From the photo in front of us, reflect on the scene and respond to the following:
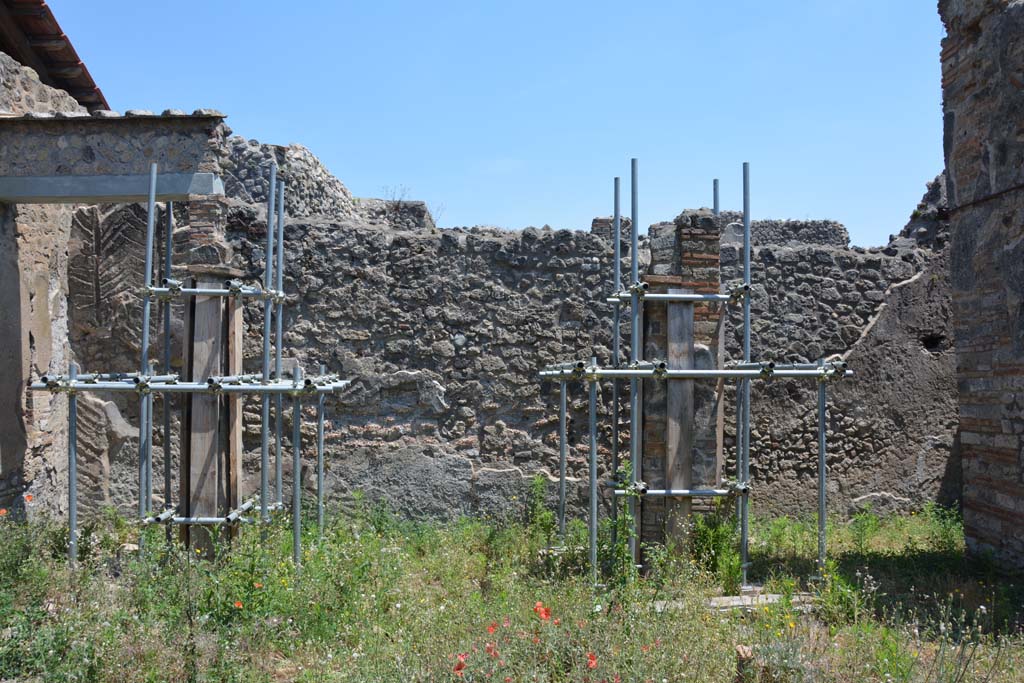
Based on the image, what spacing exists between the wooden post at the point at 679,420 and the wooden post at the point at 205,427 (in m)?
3.17

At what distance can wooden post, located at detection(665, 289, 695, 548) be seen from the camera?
606 centimetres

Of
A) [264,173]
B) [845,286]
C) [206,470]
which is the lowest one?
[206,470]

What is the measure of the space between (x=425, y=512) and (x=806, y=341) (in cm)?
405

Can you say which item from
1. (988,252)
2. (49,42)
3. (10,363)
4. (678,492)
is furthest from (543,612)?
(49,42)

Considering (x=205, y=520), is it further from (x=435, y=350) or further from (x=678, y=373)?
(x=678, y=373)

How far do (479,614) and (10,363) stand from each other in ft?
14.9

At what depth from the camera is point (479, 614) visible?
4891 mm

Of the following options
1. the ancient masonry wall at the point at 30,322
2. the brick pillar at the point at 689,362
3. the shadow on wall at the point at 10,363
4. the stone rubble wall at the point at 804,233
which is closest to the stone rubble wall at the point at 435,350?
the ancient masonry wall at the point at 30,322

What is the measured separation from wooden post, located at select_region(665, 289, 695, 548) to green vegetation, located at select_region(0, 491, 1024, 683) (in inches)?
8.8

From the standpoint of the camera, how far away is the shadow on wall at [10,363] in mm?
6664

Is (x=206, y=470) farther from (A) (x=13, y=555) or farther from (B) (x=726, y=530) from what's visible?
(B) (x=726, y=530)

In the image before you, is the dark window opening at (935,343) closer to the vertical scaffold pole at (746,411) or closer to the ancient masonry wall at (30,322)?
the vertical scaffold pole at (746,411)

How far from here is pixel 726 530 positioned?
6.12 metres

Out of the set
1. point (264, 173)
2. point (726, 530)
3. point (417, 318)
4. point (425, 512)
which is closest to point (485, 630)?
point (726, 530)
